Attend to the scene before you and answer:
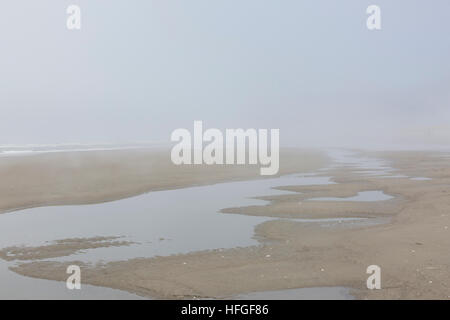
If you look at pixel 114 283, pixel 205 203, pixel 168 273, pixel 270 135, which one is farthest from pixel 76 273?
pixel 270 135

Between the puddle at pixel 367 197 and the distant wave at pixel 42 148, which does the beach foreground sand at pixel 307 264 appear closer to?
the puddle at pixel 367 197

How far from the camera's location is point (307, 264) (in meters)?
12.4

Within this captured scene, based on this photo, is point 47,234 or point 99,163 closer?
point 47,234

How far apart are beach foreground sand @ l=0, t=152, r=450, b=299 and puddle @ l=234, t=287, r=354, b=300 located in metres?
0.22

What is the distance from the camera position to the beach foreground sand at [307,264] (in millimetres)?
10703

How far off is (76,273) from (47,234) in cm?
523

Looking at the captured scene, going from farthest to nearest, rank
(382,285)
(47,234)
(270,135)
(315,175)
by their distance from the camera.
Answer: (270,135), (315,175), (47,234), (382,285)

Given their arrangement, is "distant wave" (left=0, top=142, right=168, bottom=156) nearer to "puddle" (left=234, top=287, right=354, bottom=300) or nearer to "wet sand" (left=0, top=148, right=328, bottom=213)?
"wet sand" (left=0, top=148, right=328, bottom=213)

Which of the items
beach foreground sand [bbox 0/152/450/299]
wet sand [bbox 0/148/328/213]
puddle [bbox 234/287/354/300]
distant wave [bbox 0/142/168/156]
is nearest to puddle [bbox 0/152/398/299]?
puddle [bbox 234/287/354/300]

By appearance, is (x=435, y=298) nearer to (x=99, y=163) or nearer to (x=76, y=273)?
(x=76, y=273)

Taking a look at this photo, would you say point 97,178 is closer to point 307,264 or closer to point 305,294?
point 307,264

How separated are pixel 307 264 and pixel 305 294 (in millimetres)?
2068

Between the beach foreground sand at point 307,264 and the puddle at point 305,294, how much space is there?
0.22 meters

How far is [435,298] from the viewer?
968 cm
